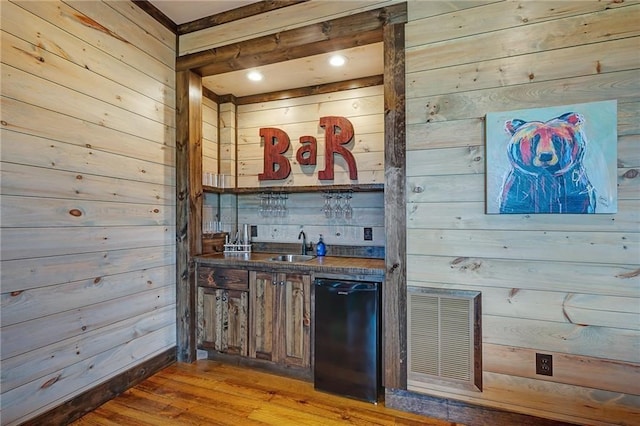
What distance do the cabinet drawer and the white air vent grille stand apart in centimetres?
141

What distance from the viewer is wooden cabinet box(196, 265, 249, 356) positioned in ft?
8.84

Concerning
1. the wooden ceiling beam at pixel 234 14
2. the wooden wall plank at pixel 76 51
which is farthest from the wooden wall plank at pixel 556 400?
the wooden wall plank at pixel 76 51

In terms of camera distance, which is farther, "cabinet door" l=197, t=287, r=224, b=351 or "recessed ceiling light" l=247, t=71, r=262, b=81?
"recessed ceiling light" l=247, t=71, r=262, b=81

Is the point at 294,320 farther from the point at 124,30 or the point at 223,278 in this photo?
the point at 124,30

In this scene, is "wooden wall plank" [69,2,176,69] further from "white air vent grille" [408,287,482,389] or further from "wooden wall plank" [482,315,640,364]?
"wooden wall plank" [482,315,640,364]

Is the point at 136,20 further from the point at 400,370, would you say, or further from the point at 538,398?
the point at 538,398

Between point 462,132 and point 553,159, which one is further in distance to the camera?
point 462,132

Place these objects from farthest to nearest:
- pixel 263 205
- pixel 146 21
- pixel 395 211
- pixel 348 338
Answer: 1. pixel 263 205
2. pixel 146 21
3. pixel 348 338
4. pixel 395 211

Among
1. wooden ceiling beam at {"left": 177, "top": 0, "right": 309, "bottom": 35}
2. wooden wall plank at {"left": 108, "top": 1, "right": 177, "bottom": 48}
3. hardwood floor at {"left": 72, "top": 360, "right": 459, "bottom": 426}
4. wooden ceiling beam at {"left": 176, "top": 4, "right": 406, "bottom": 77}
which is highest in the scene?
wooden ceiling beam at {"left": 177, "top": 0, "right": 309, "bottom": 35}

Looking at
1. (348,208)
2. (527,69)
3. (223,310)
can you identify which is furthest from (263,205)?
(527,69)

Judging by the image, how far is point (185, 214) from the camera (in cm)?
282

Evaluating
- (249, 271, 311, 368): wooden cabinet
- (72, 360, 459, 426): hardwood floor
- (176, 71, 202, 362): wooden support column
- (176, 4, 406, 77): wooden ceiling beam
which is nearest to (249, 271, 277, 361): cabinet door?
(249, 271, 311, 368): wooden cabinet

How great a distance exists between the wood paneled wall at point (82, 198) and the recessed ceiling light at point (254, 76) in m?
0.72

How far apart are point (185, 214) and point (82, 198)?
845 millimetres
